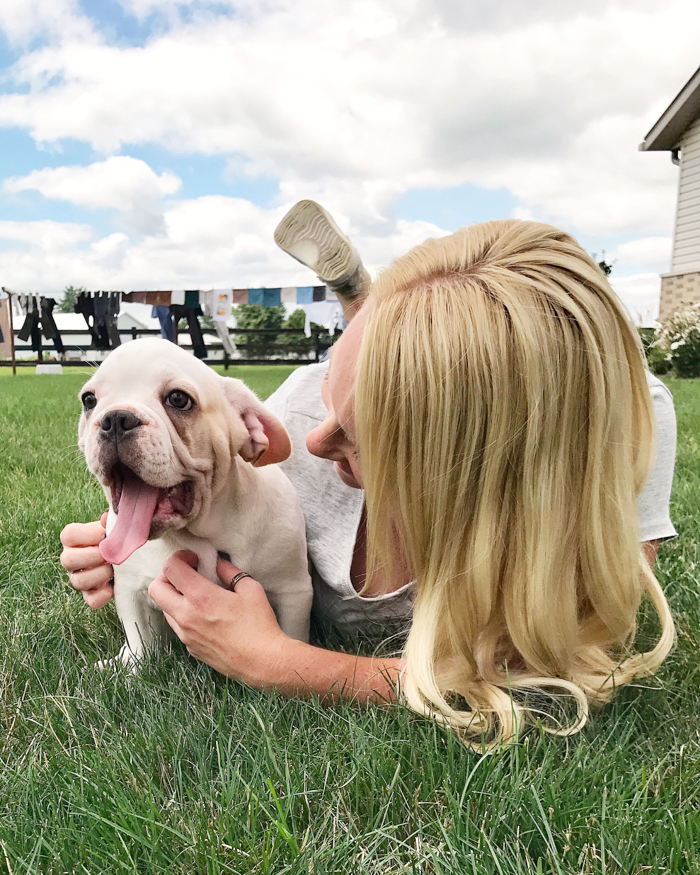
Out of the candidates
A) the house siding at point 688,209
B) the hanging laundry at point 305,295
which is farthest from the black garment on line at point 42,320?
the house siding at point 688,209

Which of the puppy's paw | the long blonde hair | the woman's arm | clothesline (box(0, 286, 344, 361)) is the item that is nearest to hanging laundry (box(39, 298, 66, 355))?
clothesline (box(0, 286, 344, 361))

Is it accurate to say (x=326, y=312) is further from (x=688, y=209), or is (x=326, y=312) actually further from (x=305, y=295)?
(x=688, y=209)

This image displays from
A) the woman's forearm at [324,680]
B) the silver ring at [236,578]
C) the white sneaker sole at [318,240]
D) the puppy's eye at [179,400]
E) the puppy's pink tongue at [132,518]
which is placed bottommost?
the woman's forearm at [324,680]

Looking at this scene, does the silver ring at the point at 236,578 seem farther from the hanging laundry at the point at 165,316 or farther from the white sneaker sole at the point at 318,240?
the hanging laundry at the point at 165,316

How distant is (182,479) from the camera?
1608 millimetres

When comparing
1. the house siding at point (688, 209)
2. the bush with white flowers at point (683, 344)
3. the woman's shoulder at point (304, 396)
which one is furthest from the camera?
the house siding at point (688, 209)

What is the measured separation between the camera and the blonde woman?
1.43 meters

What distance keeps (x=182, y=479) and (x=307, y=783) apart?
0.71m

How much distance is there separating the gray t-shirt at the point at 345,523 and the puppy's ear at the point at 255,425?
36 centimetres

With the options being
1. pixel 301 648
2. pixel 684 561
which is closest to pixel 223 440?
pixel 301 648

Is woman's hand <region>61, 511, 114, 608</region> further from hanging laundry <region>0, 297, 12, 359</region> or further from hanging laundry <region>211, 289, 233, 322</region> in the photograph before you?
hanging laundry <region>0, 297, 12, 359</region>

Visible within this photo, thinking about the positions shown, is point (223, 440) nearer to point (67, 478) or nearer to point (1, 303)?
point (67, 478)

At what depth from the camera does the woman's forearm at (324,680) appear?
1.57 metres

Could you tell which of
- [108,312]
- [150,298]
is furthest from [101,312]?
[150,298]
